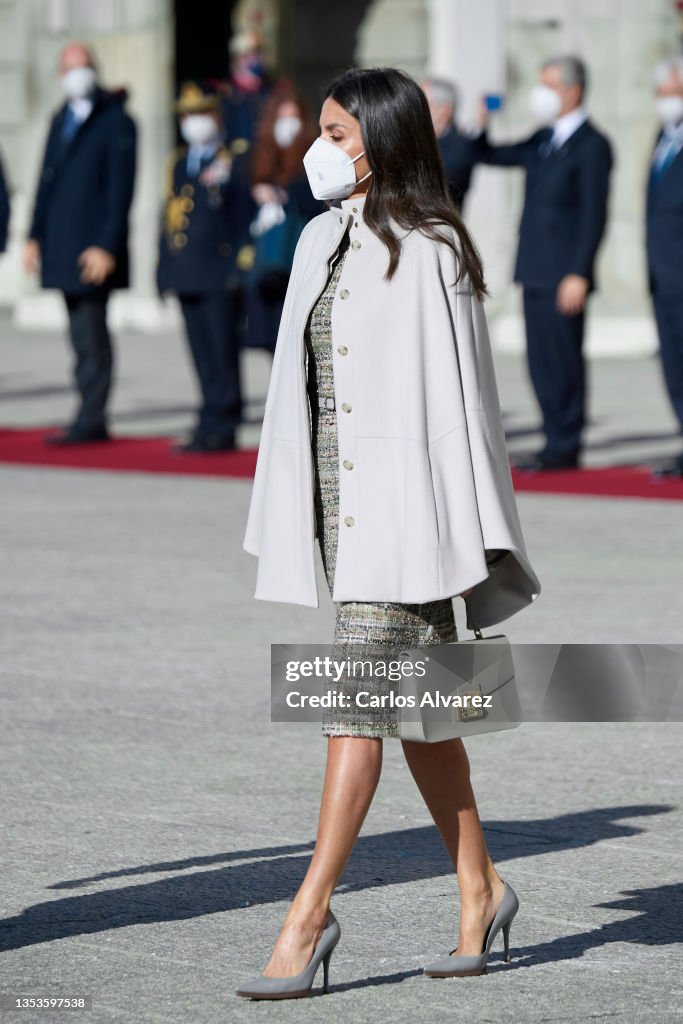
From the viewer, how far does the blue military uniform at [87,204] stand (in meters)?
11.8

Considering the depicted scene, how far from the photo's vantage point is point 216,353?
11.9 meters

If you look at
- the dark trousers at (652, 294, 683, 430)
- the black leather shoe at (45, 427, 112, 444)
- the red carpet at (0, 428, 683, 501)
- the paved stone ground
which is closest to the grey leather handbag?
the paved stone ground

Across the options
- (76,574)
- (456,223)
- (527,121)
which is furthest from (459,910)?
(527,121)

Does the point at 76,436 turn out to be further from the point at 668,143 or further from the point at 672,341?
the point at 668,143

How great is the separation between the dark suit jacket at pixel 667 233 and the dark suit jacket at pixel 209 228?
2134mm

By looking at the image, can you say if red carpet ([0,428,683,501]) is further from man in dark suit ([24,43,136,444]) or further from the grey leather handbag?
the grey leather handbag

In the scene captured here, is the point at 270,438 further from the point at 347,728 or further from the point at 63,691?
the point at 63,691

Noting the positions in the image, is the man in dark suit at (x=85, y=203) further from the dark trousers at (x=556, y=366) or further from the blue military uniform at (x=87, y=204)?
the dark trousers at (x=556, y=366)

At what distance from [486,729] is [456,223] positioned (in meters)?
0.86

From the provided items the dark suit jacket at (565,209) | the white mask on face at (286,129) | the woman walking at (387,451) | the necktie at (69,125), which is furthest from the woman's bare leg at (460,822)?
the necktie at (69,125)

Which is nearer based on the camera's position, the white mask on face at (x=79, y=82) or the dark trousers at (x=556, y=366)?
the dark trousers at (x=556, y=366)

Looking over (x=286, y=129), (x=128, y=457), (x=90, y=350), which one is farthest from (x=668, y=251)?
(x=90, y=350)

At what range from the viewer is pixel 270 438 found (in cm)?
399
